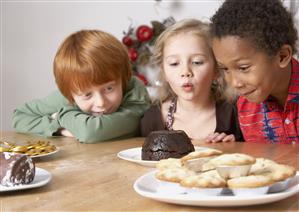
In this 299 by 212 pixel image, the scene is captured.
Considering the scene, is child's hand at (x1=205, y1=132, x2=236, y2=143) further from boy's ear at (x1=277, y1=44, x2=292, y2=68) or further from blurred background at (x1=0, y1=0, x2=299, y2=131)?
blurred background at (x1=0, y1=0, x2=299, y2=131)

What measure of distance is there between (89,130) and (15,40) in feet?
8.79

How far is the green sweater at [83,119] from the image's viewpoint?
1.75 metres

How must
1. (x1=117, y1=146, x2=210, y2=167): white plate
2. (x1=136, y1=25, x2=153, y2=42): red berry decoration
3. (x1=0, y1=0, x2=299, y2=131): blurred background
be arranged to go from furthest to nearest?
(x1=0, y1=0, x2=299, y2=131): blurred background, (x1=136, y1=25, x2=153, y2=42): red berry decoration, (x1=117, y1=146, x2=210, y2=167): white plate

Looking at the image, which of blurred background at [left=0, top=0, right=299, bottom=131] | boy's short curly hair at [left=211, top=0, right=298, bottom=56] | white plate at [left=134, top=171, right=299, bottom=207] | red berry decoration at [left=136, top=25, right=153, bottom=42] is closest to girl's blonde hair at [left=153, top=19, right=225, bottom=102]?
boy's short curly hair at [left=211, top=0, right=298, bottom=56]

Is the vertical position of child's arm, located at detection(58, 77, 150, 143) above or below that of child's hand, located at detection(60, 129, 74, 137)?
above

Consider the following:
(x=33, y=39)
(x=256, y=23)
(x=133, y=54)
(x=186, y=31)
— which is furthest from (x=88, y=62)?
(x=33, y=39)

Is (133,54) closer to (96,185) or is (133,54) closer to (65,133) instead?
(65,133)

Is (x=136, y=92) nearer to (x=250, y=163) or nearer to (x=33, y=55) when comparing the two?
(x=250, y=163)

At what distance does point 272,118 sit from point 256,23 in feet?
1.61

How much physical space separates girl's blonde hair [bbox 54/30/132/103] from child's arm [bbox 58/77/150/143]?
0.08 meters

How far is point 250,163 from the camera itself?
0.75 metres

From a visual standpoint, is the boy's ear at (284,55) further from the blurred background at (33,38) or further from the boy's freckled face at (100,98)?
the blurred background at (33,38)

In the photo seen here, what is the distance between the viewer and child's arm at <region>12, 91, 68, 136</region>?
1.92m

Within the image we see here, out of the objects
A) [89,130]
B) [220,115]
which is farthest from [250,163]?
[220,115]
